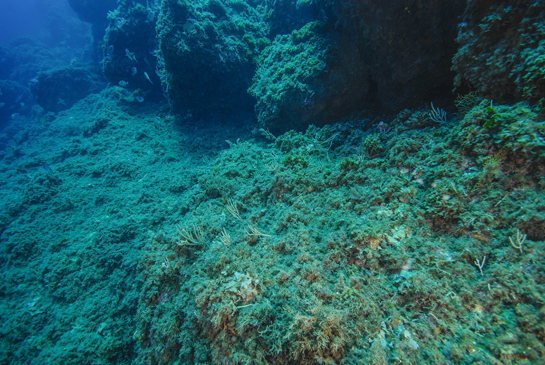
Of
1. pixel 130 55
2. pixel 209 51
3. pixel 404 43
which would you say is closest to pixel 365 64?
pixel 404 43

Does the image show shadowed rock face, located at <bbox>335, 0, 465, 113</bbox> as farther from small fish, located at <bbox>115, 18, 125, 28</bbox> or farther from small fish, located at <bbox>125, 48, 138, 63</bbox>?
small fish, located at <bbox>115, 18, 125, 28</bbox>

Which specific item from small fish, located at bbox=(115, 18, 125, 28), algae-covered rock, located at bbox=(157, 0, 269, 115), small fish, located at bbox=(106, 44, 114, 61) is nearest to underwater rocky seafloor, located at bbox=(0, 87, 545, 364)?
algae-covered rock, located at bbox=(157, 0, 269, 115)

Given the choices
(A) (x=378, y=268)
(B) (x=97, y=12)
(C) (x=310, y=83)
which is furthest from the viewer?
(B) (x=97, y=12)

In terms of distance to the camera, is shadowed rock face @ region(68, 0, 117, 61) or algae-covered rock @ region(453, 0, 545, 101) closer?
algae-covered rock @ region(453, 0, 545, 101)

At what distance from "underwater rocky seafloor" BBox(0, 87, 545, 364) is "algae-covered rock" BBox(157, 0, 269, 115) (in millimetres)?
4861

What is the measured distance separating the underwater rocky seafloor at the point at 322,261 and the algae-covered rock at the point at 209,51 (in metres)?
4.86

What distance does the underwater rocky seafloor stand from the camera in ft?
7.39

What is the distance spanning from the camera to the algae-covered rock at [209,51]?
26.2 feet

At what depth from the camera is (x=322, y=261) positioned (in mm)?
2988

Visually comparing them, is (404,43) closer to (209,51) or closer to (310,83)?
(310,83)

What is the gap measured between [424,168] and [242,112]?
8.21 meters

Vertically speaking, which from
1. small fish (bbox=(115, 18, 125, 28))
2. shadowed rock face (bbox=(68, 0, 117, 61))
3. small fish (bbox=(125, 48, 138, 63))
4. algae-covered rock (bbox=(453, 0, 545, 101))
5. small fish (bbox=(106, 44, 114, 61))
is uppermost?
shadowed rock face (bbox=(68, 0, 117, 61))

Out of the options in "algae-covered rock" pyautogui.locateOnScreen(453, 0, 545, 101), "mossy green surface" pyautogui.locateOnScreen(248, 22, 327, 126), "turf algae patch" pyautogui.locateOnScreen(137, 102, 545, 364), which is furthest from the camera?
"mossy green surface" pyautogui.locateOnScreen(248, 22, 327, 126)

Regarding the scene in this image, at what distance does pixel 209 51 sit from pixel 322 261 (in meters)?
8.85
